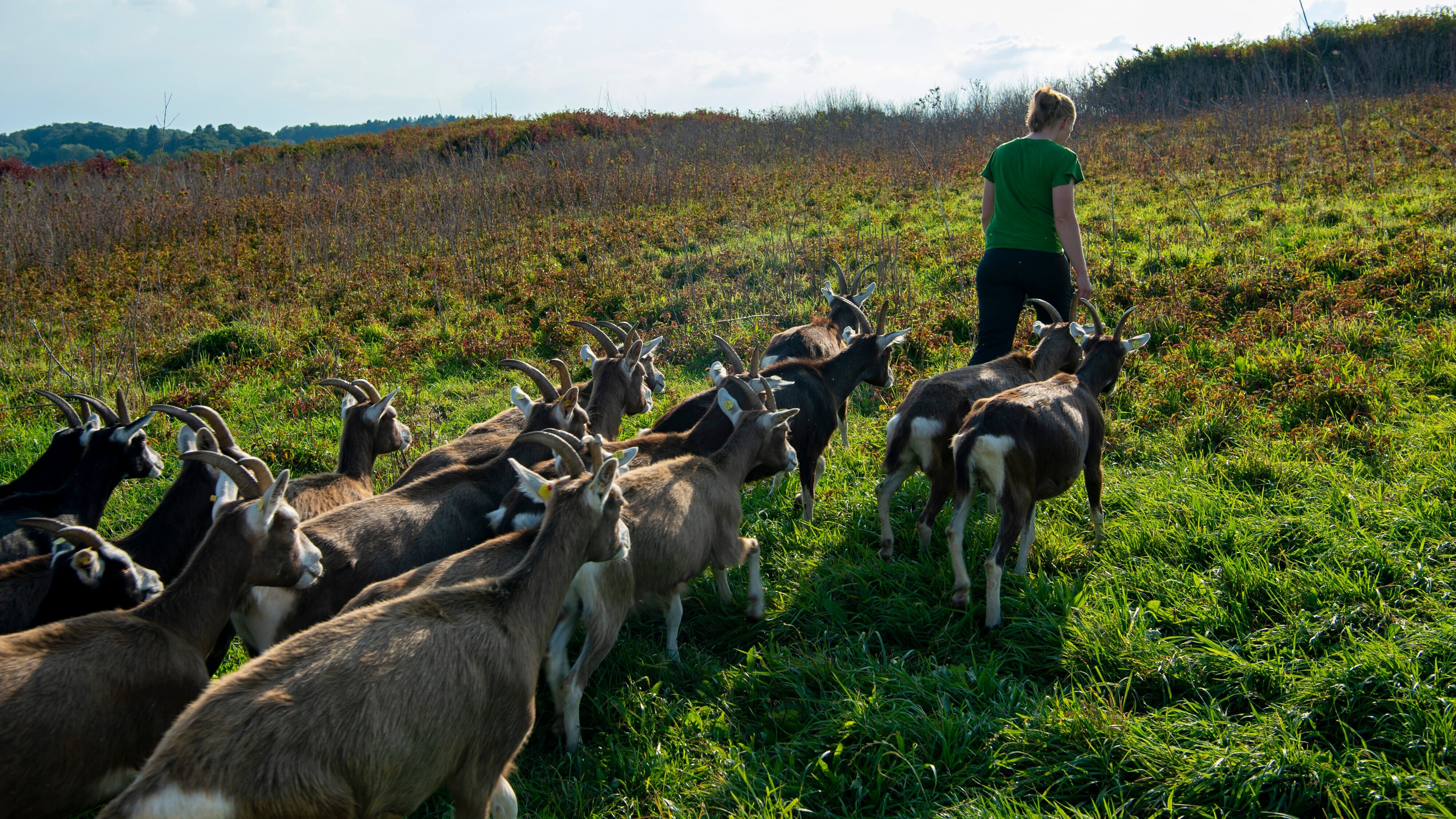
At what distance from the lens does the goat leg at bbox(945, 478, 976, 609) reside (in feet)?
16.3

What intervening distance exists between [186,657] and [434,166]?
1854 centimetres

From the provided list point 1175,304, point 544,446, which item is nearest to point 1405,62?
point 1175,304

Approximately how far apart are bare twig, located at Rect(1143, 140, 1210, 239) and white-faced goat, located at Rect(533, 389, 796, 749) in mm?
9023

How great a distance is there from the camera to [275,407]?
8.94 meters

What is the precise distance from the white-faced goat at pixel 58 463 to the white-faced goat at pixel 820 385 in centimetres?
477

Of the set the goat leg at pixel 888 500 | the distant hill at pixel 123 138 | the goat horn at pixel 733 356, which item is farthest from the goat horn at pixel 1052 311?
the distant hill at pixel 123 138

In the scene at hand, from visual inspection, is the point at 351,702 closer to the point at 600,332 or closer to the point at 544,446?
the point at 544,446

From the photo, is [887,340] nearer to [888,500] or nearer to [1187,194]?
[888,500]

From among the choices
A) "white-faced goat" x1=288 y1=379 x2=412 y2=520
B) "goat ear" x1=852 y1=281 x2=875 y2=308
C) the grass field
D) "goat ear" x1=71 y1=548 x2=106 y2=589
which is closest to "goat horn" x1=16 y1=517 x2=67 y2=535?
"goat ear" x1=71 y1=548 x2=106 y2=589

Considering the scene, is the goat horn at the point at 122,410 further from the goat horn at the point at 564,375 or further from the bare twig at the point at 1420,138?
the bare twig at the point at 1420,138

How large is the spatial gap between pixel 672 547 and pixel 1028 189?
13.6 feet

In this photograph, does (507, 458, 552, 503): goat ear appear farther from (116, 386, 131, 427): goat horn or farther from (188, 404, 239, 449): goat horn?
(116, 386, 131, 427): goat horn

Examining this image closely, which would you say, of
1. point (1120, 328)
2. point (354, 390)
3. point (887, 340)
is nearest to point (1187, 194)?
point (1120, 328)

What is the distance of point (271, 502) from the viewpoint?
4.07 m
